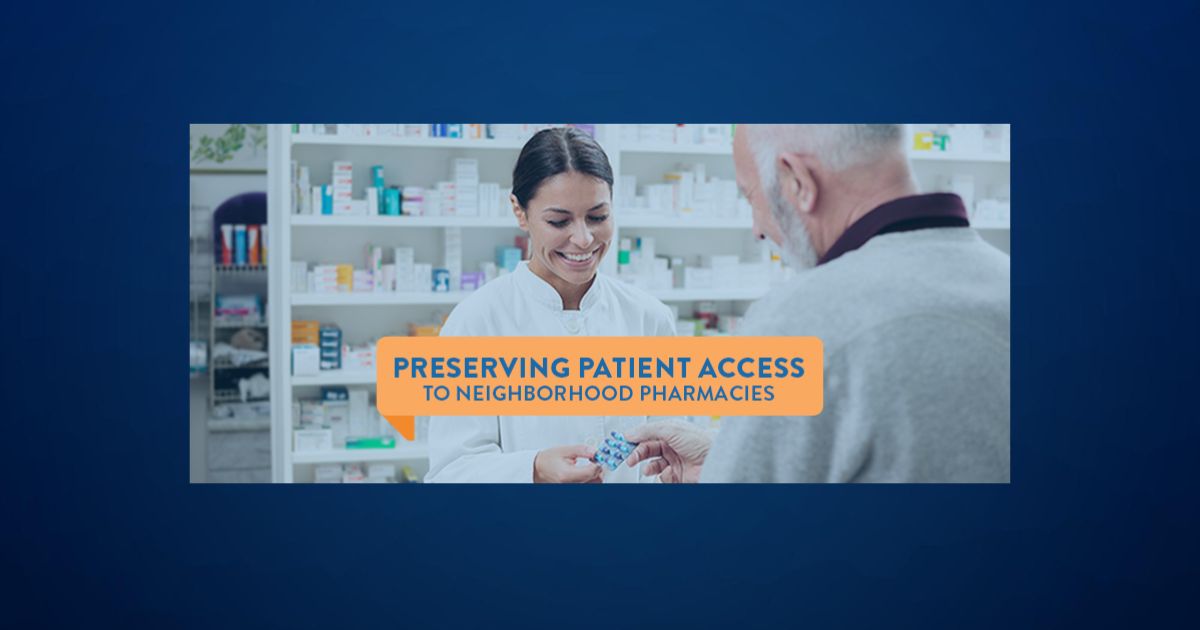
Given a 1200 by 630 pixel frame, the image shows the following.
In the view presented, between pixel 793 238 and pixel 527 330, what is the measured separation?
826mm

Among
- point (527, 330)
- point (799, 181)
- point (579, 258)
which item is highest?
point (799, 181)

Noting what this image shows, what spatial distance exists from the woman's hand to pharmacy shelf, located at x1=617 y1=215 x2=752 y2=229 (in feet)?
2.25

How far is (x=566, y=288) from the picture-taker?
356cm

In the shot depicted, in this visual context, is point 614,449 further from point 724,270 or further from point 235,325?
point 235,325

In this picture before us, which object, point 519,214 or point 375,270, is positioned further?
point 375,270

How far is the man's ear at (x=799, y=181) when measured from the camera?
3.43 m

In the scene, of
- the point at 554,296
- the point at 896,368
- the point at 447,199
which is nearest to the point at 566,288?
the point at 554,296

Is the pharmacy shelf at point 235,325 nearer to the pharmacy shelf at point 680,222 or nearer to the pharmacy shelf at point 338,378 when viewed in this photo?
the pharmacy shelf at point 338,378

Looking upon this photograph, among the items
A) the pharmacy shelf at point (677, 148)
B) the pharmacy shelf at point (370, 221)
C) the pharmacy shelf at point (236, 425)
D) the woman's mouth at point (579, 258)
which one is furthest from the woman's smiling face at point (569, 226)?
the pharmacy shelf at point (236, 425)
